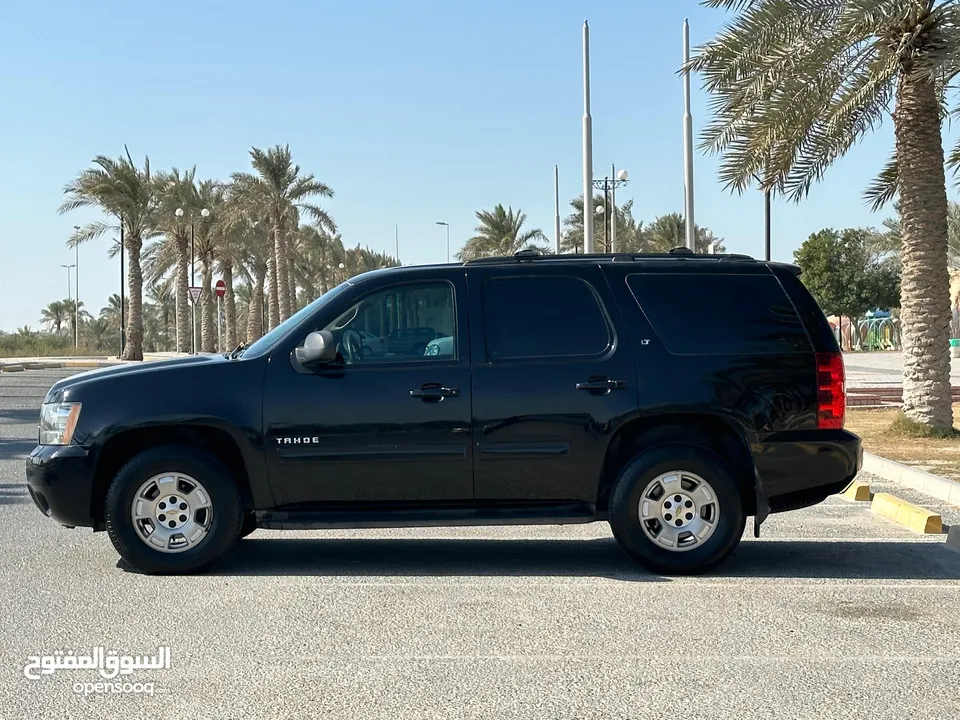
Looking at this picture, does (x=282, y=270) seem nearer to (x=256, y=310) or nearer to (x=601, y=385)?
(x=256, y=310)

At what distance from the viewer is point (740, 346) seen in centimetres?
791

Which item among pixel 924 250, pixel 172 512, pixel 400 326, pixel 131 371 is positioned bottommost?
pixel 172 512

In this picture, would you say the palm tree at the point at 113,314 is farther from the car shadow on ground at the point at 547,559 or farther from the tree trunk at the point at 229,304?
the car shadow on ground at the point at 547,559

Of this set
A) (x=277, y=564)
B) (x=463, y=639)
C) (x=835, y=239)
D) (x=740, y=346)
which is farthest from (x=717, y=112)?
(x=835, y=239)

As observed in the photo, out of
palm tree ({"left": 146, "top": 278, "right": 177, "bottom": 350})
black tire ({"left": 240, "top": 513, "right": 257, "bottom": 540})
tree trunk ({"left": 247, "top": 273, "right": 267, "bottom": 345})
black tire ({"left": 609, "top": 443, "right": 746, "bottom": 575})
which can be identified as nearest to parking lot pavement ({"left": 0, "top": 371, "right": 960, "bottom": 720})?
black tire ({"left": 609, "top": 443, "right": 746, "bottom": 575})

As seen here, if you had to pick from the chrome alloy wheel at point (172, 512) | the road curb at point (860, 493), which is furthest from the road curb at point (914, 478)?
the chrome alloy wheel at point (172, 512)

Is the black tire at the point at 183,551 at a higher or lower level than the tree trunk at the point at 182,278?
lower

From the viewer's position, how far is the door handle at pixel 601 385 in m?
7.72

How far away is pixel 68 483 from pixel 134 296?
47.1m

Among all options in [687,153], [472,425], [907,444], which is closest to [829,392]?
[472,425]

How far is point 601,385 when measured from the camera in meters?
7.72

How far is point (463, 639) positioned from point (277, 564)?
2386 millimetres

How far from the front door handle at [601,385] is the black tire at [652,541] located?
0.46 meters

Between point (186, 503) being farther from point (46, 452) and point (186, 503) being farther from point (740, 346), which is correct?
point (740, 346)
